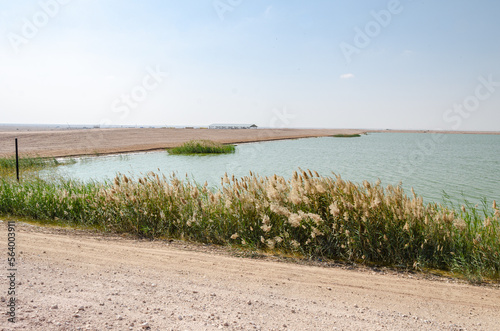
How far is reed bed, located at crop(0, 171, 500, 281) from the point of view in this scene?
5.87 metres

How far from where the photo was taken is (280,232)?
657 centimetres

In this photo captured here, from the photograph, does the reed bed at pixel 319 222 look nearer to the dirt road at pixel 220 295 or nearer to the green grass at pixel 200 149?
the dirt road at pixel 220 295

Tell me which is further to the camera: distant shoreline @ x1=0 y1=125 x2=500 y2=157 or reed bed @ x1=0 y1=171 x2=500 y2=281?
distant shoreline @ x1=0 y1=125 x2=500 y2=157

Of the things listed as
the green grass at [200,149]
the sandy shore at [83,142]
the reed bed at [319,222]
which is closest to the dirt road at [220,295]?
the reed bed at [319,222]

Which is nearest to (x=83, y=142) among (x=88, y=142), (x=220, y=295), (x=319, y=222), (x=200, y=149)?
(x=88, y=142)

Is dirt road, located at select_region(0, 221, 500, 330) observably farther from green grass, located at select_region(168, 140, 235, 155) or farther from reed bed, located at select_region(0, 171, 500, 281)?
green grass, located at select_region(168, 140, 235, 155)

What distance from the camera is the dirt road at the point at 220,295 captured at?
11.8 feet

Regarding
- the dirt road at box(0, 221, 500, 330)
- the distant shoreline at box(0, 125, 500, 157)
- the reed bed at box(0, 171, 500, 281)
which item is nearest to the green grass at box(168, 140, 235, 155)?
the distant shoreline at box(0, 125, 500, 157)

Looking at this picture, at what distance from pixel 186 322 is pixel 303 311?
1296 mm

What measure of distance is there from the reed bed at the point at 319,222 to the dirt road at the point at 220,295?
553mm

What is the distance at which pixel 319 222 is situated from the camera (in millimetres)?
6266

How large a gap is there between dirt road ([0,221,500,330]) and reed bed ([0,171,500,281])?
1.81ft

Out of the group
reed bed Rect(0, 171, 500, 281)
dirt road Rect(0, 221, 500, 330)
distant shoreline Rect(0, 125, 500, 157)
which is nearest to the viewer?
dirt road Rect(0, 221, 500, 330)

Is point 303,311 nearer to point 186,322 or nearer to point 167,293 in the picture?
point 186,322
